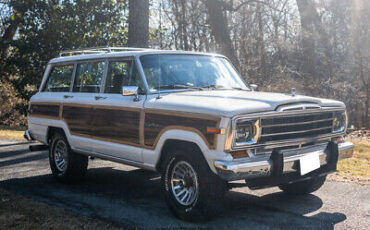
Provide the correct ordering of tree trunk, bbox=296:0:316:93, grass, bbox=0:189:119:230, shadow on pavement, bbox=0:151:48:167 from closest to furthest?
grass, bbox=0:189:119:230 → shadow on pavement, bbox=0:151:48:167 → tree trunk, bbox=296:0:316:93

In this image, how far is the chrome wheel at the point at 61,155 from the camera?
730 cm

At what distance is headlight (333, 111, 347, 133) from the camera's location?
5.74 meters

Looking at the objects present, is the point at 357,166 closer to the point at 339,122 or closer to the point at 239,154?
the point at 339,122

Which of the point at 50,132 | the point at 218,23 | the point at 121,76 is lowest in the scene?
the point at 50,132

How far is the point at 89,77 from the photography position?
6988 mm

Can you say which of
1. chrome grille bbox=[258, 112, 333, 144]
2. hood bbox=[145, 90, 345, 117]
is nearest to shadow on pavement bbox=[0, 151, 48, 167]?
hood bbox=[145, 90, 345, 117]

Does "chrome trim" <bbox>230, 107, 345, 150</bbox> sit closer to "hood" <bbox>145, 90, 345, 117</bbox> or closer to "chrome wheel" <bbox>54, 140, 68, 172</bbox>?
"hood" <bbox>145, 90, 345, 117</bbox>

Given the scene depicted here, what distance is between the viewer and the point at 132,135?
18.8 ft

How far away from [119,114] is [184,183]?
149cm

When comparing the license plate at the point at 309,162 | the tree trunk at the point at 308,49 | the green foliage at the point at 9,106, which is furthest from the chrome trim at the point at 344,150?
the green foliage at the point at 9,106

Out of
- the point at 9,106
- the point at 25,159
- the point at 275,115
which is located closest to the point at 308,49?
the point at 25,159

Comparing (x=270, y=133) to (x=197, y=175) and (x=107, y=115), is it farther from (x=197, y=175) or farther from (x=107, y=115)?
(x=107, y=115)

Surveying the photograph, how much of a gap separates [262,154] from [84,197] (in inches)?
110

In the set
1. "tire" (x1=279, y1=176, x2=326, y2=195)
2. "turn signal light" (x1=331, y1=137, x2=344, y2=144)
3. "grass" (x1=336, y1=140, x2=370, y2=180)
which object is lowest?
"grass" (x1=336, y1=140, x2=370, y2=180)
